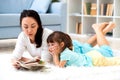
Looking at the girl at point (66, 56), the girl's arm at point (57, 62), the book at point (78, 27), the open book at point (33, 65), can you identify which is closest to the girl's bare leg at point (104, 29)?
the girl at point (66, 56)

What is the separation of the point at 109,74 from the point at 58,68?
374 millimetres

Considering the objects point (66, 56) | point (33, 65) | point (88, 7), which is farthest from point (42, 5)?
point (33, 65)

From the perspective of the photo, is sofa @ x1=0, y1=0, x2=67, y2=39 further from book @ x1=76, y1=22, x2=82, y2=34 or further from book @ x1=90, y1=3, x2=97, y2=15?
book @ x1=76, y1=22, x2=82, y2=34

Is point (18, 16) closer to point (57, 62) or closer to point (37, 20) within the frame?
point (37, 20)

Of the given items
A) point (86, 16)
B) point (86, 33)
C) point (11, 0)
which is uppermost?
point (11, 0)

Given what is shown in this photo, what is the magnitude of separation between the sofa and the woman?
162 centimetres

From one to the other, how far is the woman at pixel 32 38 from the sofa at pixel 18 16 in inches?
63.6

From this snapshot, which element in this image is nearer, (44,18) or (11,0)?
(44,18)

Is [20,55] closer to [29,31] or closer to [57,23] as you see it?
[29,31]

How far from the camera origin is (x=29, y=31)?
2.12 metres

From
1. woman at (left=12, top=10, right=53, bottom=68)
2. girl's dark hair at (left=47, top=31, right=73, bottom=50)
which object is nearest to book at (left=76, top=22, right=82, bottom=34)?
woman at (left=12, top=10, right=53, bottom=68)

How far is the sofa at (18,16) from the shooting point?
3.90m

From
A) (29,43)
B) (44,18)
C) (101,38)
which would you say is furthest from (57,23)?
(29,43)

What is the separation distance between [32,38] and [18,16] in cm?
184
